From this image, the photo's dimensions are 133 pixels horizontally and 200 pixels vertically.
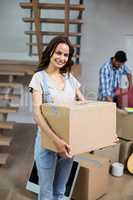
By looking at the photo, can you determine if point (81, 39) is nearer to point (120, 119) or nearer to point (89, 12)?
point (89, 12)

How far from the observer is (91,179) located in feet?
8.43

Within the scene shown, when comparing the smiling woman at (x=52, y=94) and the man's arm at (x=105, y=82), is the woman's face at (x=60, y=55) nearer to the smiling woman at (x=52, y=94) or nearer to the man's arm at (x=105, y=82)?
the smiling woman at (x=52, y=94)

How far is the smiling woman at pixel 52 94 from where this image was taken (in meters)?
1.62

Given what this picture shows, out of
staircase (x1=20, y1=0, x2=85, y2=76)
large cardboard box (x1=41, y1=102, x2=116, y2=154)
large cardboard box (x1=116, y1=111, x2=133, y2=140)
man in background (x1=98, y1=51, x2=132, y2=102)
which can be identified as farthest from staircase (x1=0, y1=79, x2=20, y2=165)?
large cardboard box (x1=41, y1=102, x2=116, y2=154)

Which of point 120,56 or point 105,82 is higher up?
point 120,56

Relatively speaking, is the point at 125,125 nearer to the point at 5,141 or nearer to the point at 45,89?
the point at 5,141

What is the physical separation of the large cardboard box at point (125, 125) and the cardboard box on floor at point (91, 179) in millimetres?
642

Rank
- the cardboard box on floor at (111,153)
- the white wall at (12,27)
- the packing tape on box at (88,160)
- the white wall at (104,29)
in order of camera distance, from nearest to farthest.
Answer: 1. the packing tape on box at (88,160)
2. the cardboard box on floor at (111,153)
3. the white wall at (104,29)
4. the white wall at (12,27)

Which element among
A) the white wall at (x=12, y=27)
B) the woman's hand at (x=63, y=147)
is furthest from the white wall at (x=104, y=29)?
the woman's hand at (x=63, y=147)

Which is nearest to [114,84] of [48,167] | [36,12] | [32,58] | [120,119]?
[120,119]

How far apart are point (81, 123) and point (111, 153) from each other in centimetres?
185

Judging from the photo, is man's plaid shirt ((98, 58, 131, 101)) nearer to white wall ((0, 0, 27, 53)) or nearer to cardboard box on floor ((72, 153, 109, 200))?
cardboard box on floor ((72, 153, 109, 200))

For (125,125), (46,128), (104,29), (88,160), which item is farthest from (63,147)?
(104,29)

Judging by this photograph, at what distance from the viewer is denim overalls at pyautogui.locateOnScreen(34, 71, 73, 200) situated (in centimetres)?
171
